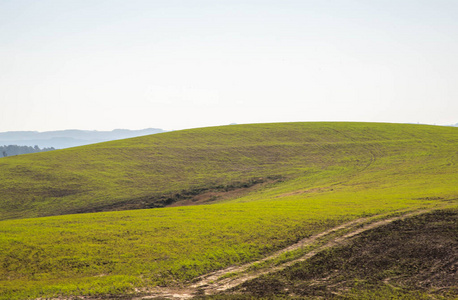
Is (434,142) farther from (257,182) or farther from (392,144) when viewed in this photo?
(257,182)

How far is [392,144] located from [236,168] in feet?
94.1

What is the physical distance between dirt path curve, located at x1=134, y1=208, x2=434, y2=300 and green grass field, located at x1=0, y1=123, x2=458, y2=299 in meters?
0.61

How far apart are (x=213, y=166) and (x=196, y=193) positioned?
10136 millimetres

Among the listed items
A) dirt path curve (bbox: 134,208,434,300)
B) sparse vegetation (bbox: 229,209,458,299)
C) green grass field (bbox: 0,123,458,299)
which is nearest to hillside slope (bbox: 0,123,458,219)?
green grass field (bbox: 0,123,458,299)

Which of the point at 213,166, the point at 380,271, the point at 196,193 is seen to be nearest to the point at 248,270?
the point at 380,271

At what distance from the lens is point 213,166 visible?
166 feet

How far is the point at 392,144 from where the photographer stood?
190ft

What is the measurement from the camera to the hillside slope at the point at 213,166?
38031mm

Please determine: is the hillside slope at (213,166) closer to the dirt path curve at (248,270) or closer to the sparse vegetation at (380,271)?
the sparse vegetation at (380,271)

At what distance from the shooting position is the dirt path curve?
46.2 feet

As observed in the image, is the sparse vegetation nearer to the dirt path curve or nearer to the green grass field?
the dirt path curve

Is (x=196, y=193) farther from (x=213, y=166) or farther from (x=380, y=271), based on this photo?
(x=380, y=271)

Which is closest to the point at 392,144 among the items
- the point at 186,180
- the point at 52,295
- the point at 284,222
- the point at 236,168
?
the point at 236,168

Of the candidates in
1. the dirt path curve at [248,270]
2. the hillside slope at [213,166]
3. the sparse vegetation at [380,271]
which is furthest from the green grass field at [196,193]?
Answer: the sparse vegetation at [380,271]
